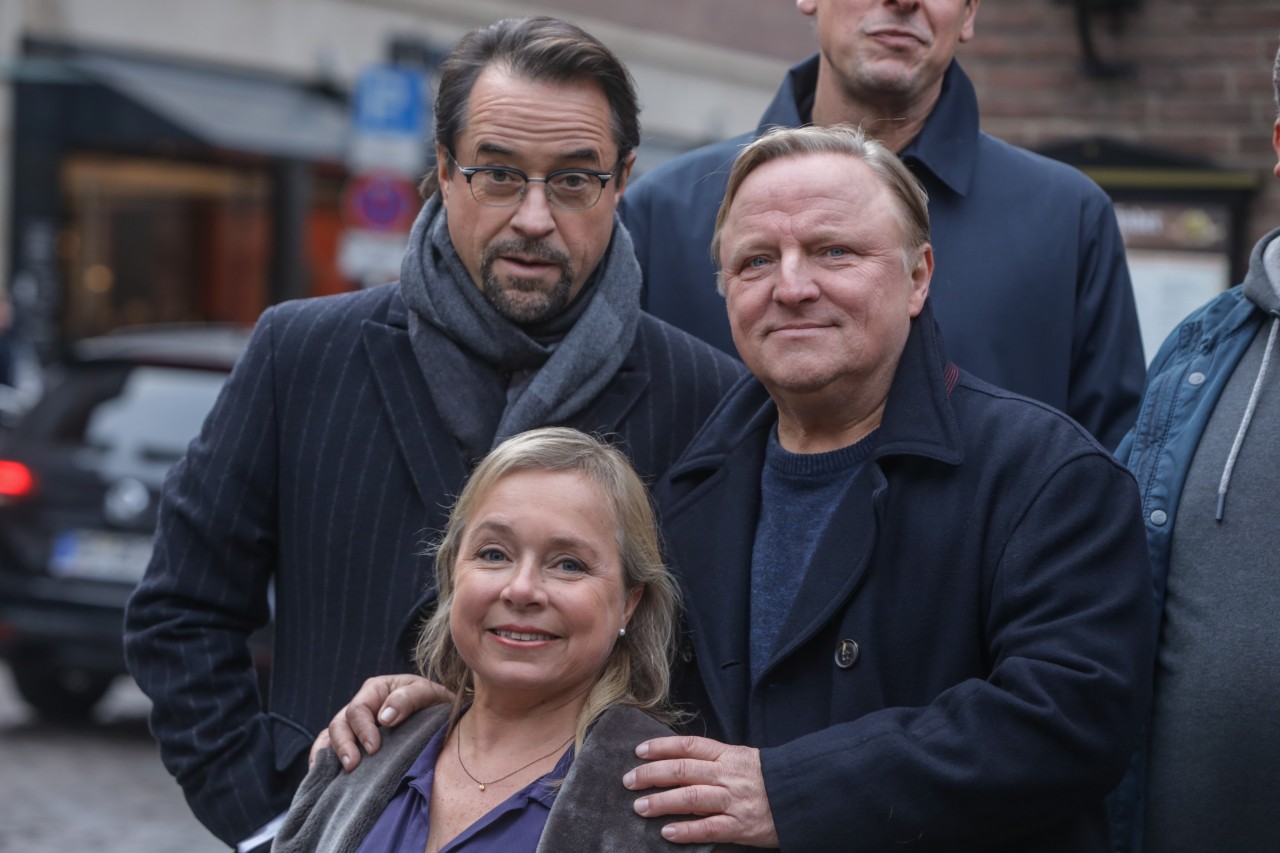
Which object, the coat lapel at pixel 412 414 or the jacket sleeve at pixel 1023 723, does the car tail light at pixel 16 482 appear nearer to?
the coat lapel at pixel 412 414

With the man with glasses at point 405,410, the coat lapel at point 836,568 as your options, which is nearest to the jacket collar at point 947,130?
the man with glasses at point 405,410

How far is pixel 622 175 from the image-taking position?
321 centimetres

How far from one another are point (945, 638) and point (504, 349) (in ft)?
3.08

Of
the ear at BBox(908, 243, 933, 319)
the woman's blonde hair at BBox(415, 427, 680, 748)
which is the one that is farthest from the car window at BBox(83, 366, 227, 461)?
the ear at BBox(908, 243, 933, 319)

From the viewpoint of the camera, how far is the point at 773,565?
274 cm

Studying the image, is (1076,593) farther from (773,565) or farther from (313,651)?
(313,651)

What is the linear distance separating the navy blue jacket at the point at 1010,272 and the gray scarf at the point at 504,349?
1.17 feet

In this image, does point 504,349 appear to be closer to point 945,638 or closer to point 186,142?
point 945,638

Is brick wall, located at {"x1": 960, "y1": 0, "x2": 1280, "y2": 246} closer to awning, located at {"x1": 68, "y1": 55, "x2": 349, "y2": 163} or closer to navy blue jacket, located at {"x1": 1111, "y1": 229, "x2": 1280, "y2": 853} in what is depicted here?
navy blue jacket, located at {"x1": 1111, "y1": 229, "x2": 1280, "y2": 853}

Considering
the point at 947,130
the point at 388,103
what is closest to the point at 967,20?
the point at 947,130

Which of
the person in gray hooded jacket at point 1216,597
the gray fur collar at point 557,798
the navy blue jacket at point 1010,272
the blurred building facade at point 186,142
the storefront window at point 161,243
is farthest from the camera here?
the storefront window at point 161,243

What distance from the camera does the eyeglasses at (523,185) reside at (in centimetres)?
307

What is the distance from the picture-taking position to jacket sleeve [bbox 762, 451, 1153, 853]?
2396 millimetres

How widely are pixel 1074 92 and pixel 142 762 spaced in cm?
487
